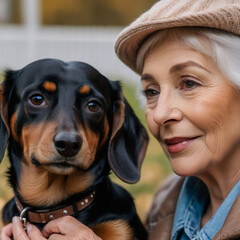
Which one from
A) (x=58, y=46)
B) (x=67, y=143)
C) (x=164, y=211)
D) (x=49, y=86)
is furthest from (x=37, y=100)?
(x=58, y=46)

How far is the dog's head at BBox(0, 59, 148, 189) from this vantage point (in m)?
2.46

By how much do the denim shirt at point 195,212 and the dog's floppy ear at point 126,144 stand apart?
275mm

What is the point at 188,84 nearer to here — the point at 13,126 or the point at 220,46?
the point at 220,46

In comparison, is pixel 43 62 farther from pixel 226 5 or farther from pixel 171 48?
pixel 226 5

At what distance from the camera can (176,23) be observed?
2408mm

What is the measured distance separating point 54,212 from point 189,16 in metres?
1.08

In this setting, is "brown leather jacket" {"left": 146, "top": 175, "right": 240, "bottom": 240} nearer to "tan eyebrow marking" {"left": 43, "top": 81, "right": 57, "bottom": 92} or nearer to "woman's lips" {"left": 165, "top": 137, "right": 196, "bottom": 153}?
"woman's lips" {"left": 165, "top": 137, "right": 196, "bottom": 153}

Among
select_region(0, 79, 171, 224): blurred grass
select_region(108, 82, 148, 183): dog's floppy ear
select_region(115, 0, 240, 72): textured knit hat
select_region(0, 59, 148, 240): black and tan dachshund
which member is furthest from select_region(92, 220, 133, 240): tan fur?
select_region(0, 79, 171, 224): blurred grass

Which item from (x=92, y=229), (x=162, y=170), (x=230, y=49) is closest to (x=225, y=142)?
(x=230, y=49)

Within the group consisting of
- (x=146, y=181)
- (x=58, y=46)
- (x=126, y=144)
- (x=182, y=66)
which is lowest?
(x=146, y=181)

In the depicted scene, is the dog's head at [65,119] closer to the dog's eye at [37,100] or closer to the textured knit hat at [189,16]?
the dog's eye at [37,100]

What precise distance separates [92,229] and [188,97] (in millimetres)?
758

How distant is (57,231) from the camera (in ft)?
8.32

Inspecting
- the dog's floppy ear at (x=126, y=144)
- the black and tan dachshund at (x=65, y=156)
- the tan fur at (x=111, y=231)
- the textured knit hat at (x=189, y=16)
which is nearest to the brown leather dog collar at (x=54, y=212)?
the black and tan dachshund at (x=65, y=156)
